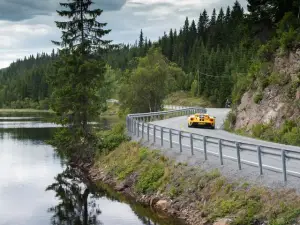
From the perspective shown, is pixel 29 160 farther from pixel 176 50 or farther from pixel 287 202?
pixel 176 50

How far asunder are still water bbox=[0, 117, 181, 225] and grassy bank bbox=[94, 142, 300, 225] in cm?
100

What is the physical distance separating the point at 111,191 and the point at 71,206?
2419 millimetres

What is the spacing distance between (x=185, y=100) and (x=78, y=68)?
76.5 meters

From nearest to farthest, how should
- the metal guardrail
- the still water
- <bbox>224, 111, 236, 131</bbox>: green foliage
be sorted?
the metal guardrail
the still water
<bbox>224, 111, 236, 131</bbox>: green foliage

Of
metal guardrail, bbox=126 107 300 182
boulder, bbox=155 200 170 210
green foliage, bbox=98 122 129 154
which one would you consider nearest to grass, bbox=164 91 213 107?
green foliage, bbox=98 122 129 154

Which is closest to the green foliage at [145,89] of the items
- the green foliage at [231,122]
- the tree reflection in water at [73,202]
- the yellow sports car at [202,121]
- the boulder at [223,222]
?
the yellow sports car at [202,121]

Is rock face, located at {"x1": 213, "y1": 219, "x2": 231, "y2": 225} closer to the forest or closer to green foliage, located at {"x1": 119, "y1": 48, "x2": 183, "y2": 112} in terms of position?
the forest

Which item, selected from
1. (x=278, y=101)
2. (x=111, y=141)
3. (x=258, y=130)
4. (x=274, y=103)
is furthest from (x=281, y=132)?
(x=111, y=141)

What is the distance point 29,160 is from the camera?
126ft

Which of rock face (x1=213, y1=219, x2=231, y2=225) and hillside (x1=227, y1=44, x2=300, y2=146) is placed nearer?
rock face (x1=213, y1=219, x2=231, y2=225)

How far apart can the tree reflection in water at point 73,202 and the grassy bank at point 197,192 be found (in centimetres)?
190

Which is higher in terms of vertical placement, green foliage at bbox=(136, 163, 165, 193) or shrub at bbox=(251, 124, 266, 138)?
shrub at bbox=(251, 124, 266, 138)

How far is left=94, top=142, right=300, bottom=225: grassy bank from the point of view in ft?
43.8

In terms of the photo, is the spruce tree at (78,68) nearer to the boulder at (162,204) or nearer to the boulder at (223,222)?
the boulder at (162,204)
